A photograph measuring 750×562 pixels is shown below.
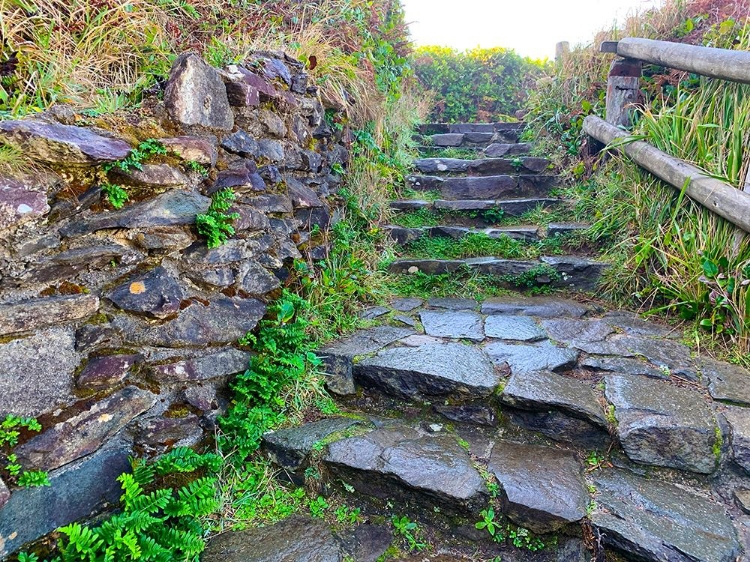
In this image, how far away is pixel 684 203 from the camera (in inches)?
110

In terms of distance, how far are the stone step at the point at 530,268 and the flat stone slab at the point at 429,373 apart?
3.84ft

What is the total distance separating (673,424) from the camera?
5.80 ft

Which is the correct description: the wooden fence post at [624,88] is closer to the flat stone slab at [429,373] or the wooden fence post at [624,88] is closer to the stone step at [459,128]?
the stone step at [459,128]

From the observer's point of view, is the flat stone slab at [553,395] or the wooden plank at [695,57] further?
the wooden plank at [695,57]

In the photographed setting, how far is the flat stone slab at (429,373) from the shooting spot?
6.73 ft

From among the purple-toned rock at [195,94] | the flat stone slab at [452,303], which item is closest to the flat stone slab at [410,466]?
the flat stone slab at [452,303]

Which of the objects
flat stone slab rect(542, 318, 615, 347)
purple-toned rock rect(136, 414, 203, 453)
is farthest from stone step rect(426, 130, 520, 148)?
purple-toned rock rect(136, 414, 203, 453)

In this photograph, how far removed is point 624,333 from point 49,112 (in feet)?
9.36

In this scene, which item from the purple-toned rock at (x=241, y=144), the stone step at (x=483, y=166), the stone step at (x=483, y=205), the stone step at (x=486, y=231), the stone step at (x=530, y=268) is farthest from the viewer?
the stone step at (x=483, y=166)

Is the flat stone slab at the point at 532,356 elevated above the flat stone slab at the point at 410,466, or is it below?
above

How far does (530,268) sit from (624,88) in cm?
187

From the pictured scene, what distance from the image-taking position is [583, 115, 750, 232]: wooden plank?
2.33 meters

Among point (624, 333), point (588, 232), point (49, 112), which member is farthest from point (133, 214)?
point (588, 232)

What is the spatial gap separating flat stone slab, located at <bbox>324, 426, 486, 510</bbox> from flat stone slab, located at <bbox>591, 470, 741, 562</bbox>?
1.45ft
